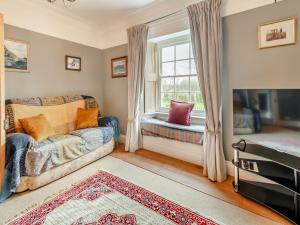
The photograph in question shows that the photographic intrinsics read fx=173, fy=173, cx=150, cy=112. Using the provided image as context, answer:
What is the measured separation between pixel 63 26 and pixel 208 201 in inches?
145

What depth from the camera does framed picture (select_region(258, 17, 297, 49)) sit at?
1.84 meters

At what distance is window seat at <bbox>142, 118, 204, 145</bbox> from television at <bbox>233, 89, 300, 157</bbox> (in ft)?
2.22

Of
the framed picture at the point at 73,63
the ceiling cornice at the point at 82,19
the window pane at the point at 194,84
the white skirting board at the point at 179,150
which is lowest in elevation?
the white skirting board at the point at 179,150

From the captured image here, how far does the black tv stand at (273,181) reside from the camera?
5.12 feet

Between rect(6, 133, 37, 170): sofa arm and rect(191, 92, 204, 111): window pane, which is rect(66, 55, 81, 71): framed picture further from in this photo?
rect(191, 92, 204, 111): window pane

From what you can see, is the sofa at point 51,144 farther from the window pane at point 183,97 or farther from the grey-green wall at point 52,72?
the window pane at point 183,97

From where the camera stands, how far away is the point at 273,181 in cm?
166

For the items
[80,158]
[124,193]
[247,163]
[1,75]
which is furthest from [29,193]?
[247,163]

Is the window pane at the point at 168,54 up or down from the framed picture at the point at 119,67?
up

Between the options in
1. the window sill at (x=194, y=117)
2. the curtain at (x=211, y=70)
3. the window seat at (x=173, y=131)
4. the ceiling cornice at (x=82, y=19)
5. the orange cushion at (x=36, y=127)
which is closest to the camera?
the curtain at (x=211, y=70)

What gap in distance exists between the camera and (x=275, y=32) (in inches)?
76.2

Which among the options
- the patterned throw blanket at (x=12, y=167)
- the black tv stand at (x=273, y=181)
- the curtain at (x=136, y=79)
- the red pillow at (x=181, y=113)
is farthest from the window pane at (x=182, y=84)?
the patterned throw blanket at (x=12, y=167)

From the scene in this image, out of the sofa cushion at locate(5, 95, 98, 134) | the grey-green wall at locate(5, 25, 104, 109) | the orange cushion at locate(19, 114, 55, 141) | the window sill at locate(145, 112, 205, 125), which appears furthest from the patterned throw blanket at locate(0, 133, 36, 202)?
the window sill at locate(145, 112, 205, 125)

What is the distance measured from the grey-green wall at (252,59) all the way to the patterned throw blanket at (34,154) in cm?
215
